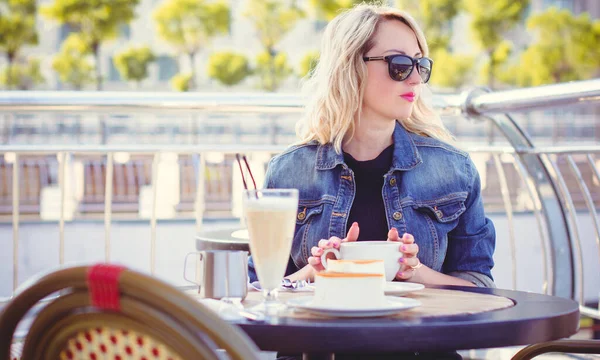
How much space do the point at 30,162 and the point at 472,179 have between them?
12988 millimetres

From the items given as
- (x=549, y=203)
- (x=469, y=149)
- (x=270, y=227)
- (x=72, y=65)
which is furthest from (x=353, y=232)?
(x=72, y=65)

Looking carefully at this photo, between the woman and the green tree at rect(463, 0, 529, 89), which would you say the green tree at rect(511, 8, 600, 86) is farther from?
the woman

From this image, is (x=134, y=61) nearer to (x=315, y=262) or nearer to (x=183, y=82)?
(x=183, y=82)

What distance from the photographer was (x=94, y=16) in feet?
72.6

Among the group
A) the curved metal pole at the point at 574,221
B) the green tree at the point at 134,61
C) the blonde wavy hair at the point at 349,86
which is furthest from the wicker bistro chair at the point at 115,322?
the green tree at the point at 134,61

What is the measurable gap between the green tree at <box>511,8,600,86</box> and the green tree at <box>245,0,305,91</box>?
7489mm

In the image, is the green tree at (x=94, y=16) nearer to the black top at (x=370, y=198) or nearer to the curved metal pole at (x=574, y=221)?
the curved metal pole at (x=574, y=221)

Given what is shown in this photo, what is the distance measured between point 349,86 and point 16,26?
21.8m

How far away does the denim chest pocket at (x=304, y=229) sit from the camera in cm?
209

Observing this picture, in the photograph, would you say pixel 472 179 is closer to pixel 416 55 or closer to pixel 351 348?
pixel 416 55

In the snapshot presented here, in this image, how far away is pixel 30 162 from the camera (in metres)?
14.1

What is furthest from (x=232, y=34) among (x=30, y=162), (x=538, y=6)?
(x=30, y=162)

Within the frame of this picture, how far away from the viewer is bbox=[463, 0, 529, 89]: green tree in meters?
23.9

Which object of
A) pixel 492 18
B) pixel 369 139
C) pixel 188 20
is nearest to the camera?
pixel 369 139
